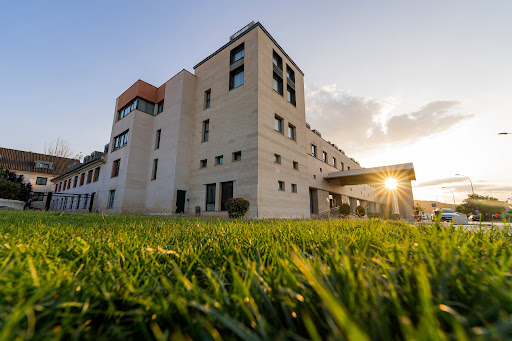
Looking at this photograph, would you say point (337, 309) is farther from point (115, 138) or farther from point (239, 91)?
point (115, 138)

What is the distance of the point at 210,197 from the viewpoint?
53.4ft

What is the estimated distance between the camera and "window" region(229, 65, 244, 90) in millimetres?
16855

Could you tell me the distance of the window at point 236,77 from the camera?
A: 664 inches

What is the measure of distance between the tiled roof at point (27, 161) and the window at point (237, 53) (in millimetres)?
44158

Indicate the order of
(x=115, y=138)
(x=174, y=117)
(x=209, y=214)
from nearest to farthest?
(x=209, y=214) → (x=174, y=117) → (x=115, y=138)

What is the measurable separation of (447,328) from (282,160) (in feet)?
52.5

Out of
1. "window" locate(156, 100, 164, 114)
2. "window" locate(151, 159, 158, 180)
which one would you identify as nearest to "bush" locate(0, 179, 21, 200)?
"window" locate(151, 159, 158, 180)

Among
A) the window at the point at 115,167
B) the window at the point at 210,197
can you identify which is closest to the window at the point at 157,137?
the window at the point at 115,167

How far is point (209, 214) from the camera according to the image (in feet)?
51.0

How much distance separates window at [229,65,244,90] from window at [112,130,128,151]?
11.7 meters

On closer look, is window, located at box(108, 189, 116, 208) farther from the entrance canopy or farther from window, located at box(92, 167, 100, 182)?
the entrance canopy

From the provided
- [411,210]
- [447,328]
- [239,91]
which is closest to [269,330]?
[447,328]

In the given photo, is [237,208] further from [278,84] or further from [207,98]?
[278,84]

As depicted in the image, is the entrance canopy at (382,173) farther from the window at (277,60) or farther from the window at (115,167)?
the window at (115,167)
